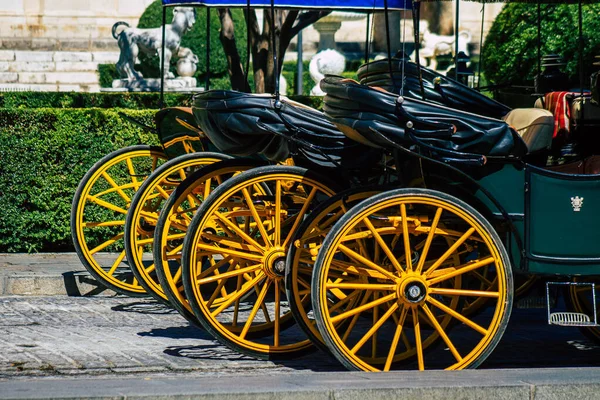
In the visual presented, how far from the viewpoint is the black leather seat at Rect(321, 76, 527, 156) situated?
5547 mm

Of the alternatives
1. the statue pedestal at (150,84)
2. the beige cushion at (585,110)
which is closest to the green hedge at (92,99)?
the statue pedestal at (150,84)

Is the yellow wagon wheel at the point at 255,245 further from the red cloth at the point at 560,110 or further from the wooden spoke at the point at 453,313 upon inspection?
the red cloth at the point at 560,110

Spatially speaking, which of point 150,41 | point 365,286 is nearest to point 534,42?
point 365,286

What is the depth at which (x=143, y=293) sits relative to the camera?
825 centimetres

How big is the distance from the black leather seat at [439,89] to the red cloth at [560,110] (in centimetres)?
26

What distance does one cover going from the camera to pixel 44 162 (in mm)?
9734

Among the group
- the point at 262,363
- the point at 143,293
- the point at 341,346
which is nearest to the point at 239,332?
the point at 262,363

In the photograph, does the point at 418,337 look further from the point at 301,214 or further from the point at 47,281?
the point at 47,281

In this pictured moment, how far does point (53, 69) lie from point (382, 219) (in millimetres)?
21993

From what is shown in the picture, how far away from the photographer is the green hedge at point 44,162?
31.7 ft

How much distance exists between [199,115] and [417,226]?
1.59 meters

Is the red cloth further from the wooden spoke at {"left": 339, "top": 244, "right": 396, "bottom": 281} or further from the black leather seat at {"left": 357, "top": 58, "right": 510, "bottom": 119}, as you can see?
the wooden spoke at {"left": 339, "top": 244, "right": 396, "bottom": 281}

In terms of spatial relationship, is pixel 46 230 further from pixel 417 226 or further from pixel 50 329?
pixel 417 226

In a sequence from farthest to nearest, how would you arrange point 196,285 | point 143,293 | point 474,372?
point 143,293 → point 196,285 → point 474,372
